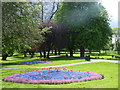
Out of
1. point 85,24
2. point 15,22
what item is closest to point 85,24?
point 85,24

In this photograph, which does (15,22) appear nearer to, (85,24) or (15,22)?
(15,22)

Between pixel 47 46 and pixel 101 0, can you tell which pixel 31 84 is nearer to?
pixel 47 46

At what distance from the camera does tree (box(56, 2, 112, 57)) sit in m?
38.4

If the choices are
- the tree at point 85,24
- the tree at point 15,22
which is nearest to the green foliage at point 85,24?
the tree at point 85,24

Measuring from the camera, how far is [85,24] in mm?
39531

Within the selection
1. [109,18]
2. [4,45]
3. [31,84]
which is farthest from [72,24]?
[4,45]

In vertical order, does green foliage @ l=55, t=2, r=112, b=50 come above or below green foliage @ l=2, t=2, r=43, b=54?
above

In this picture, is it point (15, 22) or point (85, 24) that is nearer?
point (15, 22)

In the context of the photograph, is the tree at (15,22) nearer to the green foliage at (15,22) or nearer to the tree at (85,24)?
the green foliage at (15,22)

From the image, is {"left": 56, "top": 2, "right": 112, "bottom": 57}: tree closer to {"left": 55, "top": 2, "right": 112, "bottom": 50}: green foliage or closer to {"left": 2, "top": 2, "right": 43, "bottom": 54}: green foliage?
{"left": 55, "top": 2, "right": 112, "bottom": 50}: green foliage

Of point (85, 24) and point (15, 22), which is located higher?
point (85, 24)

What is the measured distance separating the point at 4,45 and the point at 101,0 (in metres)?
40.6

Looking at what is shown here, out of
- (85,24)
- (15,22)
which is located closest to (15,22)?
(15,22)

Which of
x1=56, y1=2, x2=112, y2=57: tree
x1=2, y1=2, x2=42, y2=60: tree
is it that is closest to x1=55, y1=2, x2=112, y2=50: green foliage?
x1=56, y1=2, x2=112, y2=57: tree
